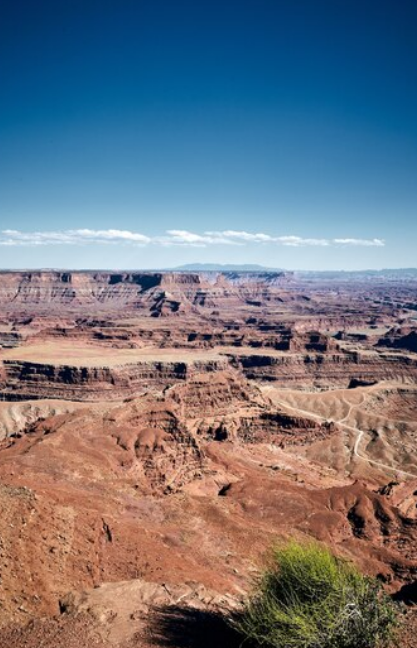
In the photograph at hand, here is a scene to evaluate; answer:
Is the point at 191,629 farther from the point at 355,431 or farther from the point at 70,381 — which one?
the point at 70,381

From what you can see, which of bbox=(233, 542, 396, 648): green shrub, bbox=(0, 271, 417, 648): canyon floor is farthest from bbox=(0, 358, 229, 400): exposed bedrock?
bbox=(233, 542, 396, 648): green shrub

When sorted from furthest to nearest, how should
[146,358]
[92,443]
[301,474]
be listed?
[146,358], [301,474], [92,443]

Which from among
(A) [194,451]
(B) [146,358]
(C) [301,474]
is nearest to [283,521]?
(A) [194,451]

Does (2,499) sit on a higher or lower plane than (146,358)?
higher

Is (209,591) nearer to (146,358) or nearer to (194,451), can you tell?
(194,451)

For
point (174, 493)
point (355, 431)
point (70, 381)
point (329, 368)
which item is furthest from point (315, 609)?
point (329, 368)

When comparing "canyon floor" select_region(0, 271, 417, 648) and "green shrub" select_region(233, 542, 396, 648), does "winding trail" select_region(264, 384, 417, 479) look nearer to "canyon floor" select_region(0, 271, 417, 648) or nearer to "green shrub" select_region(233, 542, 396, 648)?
"canyon floor" select_region(0, 271, 417, 648)
